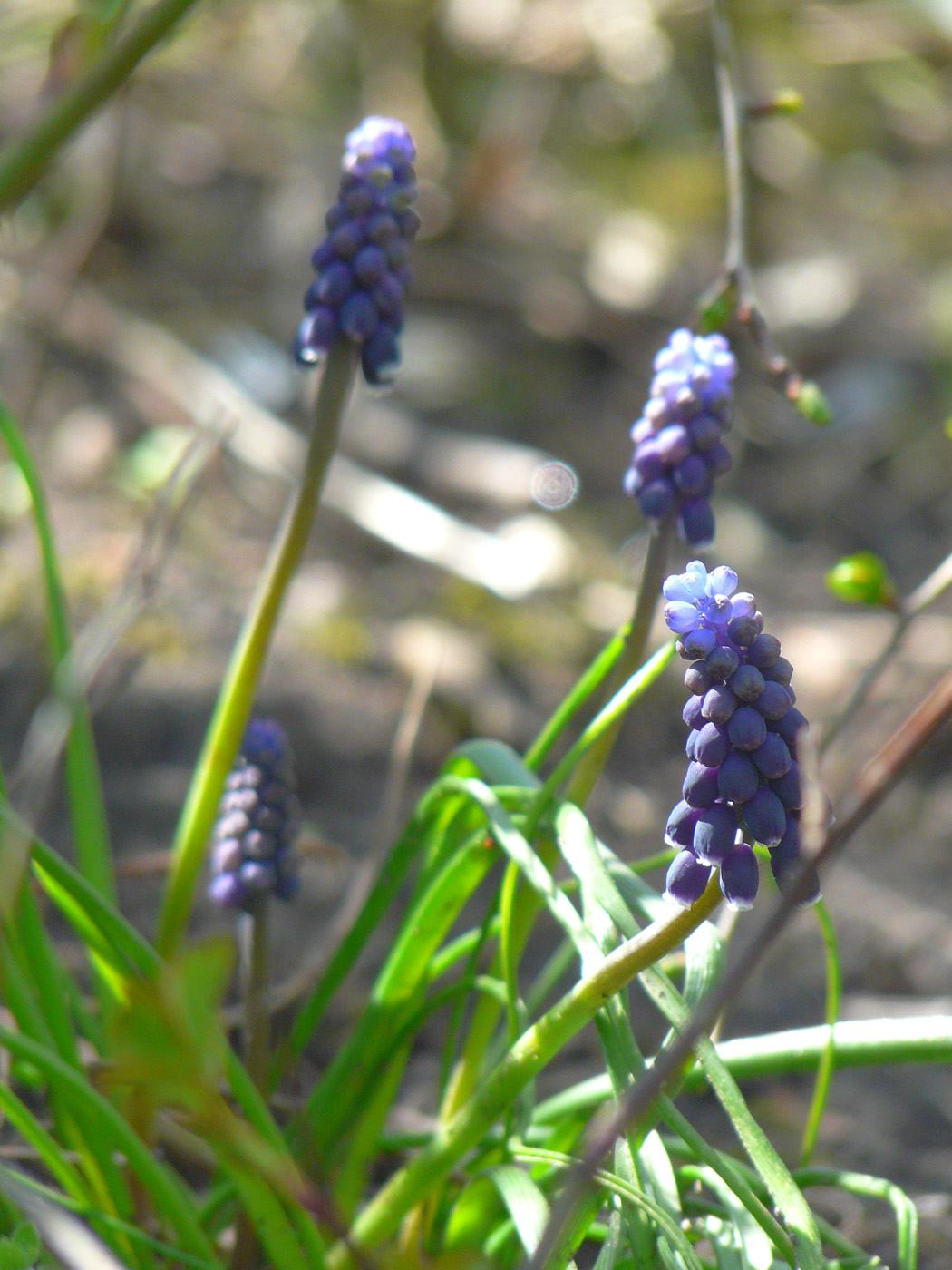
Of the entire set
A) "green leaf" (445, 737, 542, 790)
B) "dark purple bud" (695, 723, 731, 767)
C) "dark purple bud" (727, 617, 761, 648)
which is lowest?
"green leaf" (445, 737, 542, 790)

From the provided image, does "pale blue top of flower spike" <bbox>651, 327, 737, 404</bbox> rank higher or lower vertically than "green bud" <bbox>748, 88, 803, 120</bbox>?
lower

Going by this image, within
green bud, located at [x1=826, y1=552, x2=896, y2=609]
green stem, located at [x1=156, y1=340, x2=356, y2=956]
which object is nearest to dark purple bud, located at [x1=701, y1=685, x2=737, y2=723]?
green bud, located at [x1=826, y1=552, x2=896, y2=609]

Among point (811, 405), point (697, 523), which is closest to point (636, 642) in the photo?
point (697, 523)

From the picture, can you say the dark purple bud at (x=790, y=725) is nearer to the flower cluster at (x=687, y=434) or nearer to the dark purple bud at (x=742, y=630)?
the dark purple bud at (x=742, y=630)

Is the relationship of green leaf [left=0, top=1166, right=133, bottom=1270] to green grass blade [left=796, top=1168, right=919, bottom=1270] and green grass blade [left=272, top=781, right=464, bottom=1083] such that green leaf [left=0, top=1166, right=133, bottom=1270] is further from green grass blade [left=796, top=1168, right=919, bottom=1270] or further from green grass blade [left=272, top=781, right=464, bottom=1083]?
green grass blade [left=796, top=1168, right=919, bottom=1270]

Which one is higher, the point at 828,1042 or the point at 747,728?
the point at 747,728

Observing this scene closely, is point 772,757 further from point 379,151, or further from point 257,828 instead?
point 379,151

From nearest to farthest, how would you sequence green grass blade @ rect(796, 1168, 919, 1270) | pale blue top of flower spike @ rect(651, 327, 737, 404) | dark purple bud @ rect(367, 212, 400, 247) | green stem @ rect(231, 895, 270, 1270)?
green grass blade @ rect(796, 1168, 919, 1270), pale blue top of flower spike @ rect(651, 327, 737, 404), dark purple bud @ rect(367, 212, 400, 247), green stem @ rect(231, 895, 270, 1270)
